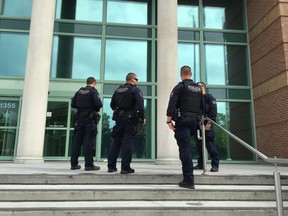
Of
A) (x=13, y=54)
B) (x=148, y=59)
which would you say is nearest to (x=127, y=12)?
(x=148, y=59)

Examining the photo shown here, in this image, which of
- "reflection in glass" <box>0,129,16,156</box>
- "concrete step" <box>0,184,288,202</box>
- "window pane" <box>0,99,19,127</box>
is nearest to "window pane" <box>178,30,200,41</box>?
"window pane" <box>0,99,19,127</box>

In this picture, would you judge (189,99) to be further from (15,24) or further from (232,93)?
(15,24)

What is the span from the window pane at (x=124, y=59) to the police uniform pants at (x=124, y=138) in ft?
21.0

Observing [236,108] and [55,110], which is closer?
[55,110]

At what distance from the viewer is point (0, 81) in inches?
437

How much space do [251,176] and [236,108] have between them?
7.27m

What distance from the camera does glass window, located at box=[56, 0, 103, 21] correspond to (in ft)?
39.7

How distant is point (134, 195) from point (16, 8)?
34.6ft

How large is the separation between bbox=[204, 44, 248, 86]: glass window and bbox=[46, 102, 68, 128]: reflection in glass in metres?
5.96

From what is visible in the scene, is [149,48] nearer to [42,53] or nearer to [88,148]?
[42,53]

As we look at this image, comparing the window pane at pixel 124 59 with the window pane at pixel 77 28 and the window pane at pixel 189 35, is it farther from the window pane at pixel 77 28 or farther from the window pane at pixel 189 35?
the window pane at pixel 189 35

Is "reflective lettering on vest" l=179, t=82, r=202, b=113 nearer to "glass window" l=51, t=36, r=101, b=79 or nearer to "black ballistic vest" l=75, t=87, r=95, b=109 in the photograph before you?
"black ballistic vest" l=75, t=87, r=95, b=109

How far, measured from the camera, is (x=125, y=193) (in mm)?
4422

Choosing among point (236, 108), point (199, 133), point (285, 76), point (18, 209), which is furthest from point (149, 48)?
point (18, 209)
